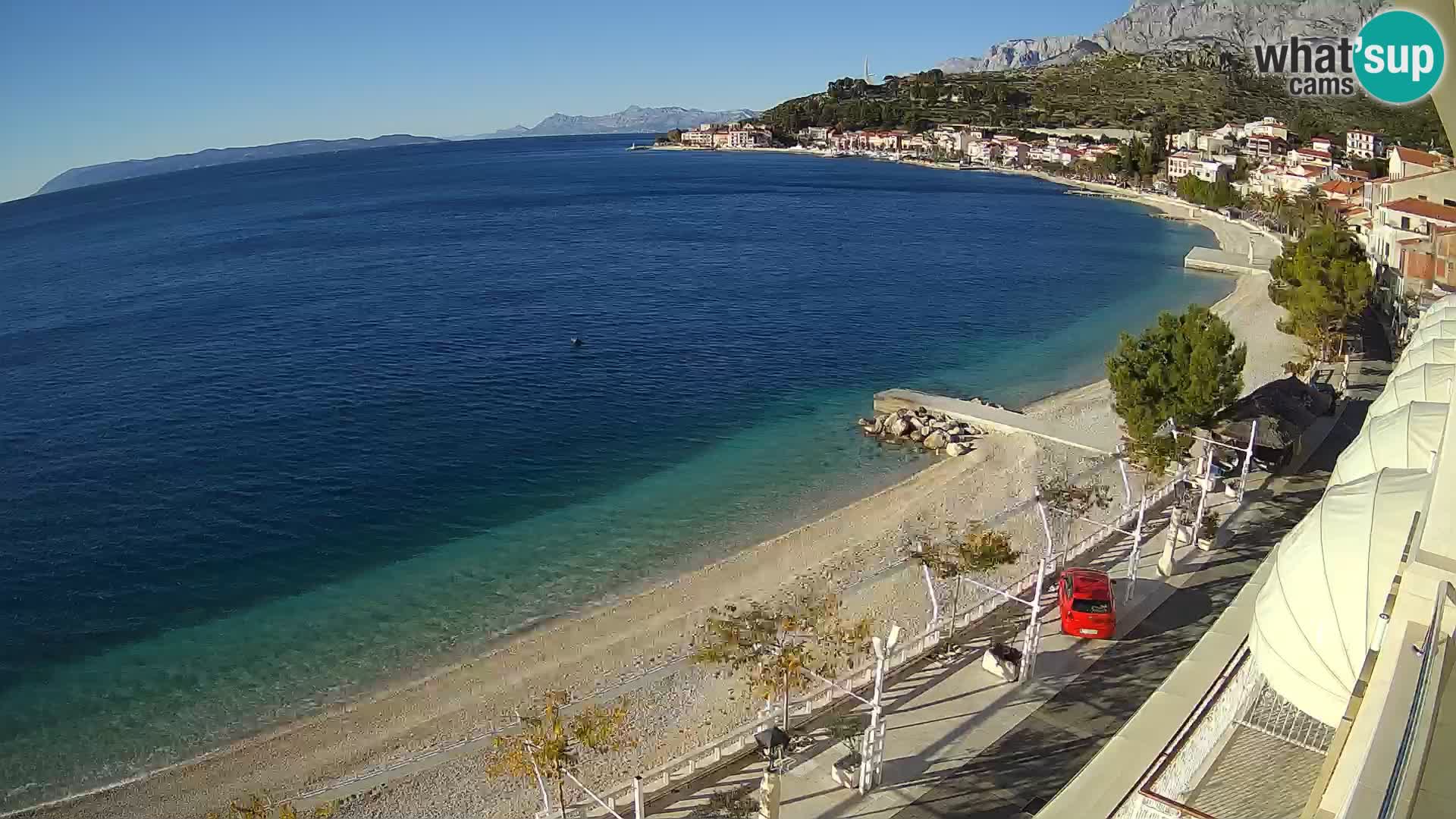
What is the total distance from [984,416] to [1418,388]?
17392 millimetres

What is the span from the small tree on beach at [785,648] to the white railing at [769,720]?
1.16ft

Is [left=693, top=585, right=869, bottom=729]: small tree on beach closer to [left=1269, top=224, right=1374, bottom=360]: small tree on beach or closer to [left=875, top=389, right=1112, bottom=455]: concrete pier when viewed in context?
[left=875, top=389, right=1112, bottom=455]: concrete pier

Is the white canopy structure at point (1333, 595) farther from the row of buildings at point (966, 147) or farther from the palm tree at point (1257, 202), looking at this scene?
the row of buildings at point (966, 147)

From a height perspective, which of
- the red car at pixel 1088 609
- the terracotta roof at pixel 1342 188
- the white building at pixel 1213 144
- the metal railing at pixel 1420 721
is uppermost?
the white building at pixel 1213 144

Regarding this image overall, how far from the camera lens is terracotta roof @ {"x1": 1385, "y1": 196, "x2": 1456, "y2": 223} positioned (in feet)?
121

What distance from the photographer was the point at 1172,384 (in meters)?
22.5

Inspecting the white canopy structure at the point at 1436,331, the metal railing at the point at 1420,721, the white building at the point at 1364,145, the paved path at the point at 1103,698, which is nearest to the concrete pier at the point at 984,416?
the paved path at the point at 1103,698

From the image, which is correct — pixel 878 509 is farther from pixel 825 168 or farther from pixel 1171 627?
pixel 825 168

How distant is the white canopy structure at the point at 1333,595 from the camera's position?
26.6 feet

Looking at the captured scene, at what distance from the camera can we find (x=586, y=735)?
11961mm

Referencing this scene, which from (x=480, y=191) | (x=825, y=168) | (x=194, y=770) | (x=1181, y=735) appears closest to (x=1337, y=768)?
(x=1181, y=735)

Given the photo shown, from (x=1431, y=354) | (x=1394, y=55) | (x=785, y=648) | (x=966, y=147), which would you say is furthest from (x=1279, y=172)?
(x=785, y=648)

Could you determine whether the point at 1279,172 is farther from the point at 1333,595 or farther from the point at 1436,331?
the point at 1333,595

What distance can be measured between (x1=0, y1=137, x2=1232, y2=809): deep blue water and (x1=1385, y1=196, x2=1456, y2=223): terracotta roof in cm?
1162
